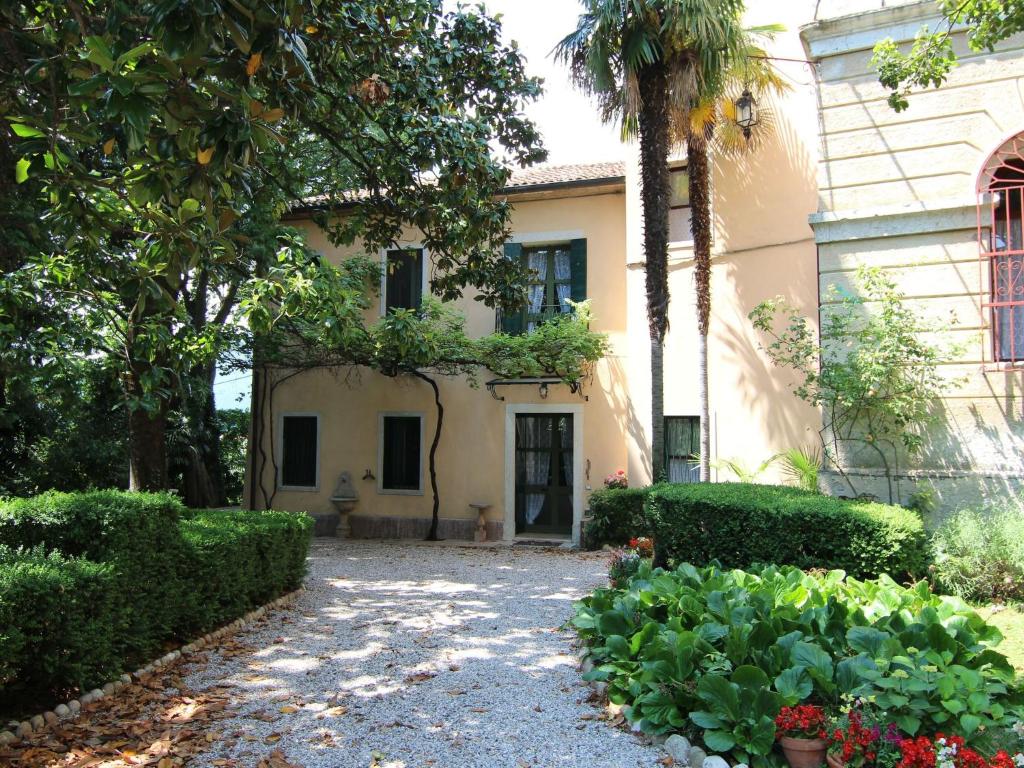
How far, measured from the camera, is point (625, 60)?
33.5 feet

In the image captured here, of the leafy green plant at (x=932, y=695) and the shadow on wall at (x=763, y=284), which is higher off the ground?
the shadow on wall at (x=763, y=284)

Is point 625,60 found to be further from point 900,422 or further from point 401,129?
point 900,422

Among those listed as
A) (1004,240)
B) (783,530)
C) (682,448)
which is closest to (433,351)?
(682,448)

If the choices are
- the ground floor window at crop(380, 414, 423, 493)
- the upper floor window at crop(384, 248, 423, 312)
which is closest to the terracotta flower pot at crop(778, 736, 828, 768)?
the ground floor window at crop(380, 414, 423, 493)

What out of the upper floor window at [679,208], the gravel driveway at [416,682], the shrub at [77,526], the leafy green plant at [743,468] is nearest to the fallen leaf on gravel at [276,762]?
the gravel driveway at [416,682]

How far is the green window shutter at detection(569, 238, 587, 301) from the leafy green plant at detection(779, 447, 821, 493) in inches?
185

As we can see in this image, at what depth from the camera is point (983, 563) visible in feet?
22.6

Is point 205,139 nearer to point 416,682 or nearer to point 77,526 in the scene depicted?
point 77,526

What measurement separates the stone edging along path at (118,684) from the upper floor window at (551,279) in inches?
303

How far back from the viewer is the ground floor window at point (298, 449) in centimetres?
1513

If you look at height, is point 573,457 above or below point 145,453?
below

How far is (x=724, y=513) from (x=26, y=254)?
28.0ft

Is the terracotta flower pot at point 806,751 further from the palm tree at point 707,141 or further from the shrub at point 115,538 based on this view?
the palm tree at point 707,141

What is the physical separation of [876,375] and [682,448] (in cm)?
436
